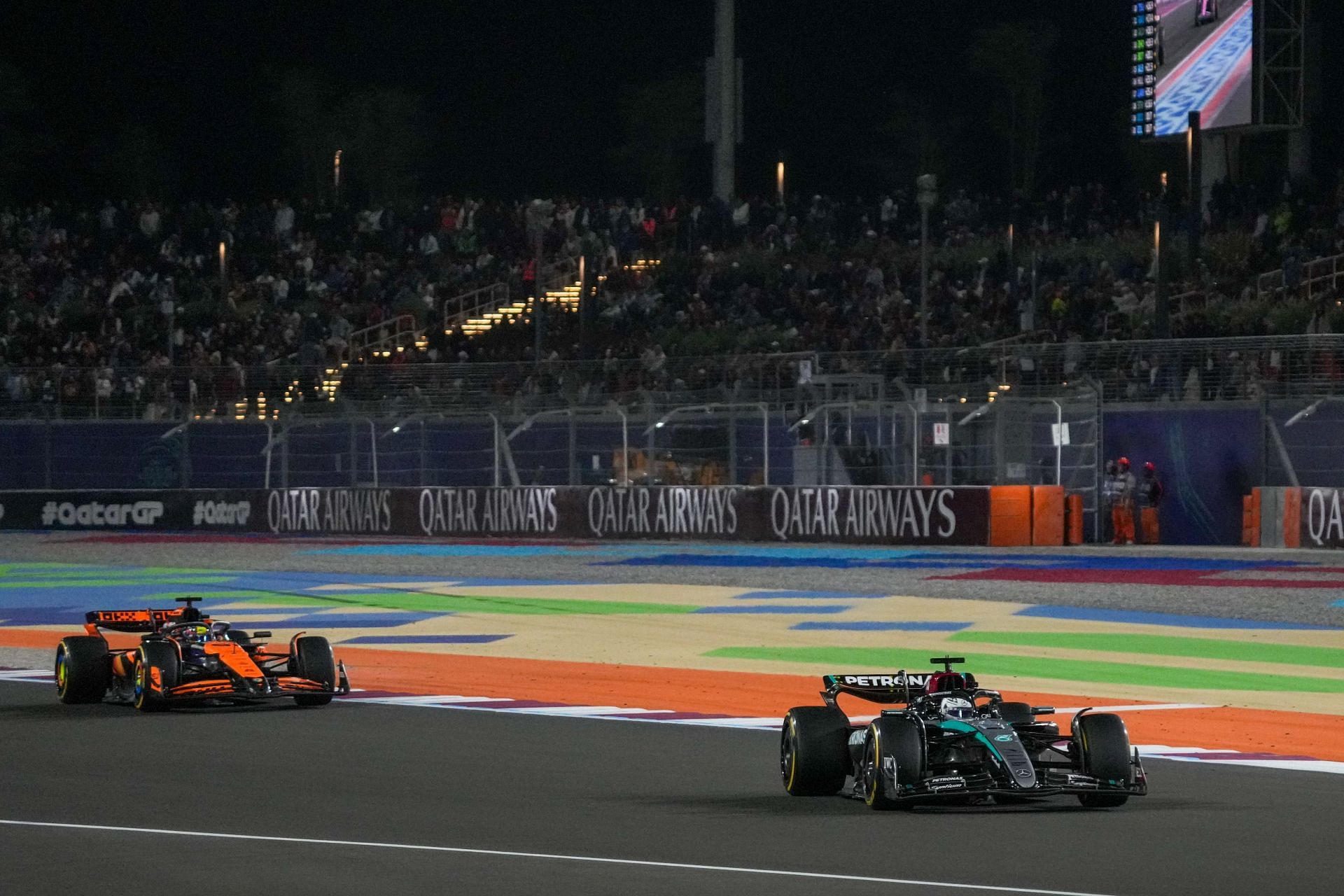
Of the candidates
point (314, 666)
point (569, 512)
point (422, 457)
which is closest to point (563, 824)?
point (314, 666)

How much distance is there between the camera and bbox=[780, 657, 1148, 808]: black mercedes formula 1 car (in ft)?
28.1

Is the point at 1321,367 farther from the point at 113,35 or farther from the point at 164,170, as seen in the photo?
the point at 164,170

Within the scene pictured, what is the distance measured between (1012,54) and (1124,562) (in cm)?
6128

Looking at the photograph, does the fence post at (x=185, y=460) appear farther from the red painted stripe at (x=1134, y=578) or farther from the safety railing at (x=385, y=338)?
the red painted stripe at (x=1134, y=578)

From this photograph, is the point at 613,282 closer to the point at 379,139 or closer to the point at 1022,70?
the point at 1022,70

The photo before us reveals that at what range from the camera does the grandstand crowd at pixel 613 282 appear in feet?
122

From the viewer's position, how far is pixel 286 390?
35.9m

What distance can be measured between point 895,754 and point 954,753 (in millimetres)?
347

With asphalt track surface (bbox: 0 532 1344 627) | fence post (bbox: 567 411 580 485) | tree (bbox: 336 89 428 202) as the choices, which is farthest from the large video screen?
tree (bbox: 336 89 428 202)

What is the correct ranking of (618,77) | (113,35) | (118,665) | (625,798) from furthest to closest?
(618,77) → (113,35) → (118,665) → (625,798)

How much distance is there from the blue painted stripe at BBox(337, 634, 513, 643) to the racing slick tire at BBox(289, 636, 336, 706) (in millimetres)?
4808

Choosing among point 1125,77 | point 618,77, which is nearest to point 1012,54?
point 1125,77

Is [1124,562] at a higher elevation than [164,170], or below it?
below

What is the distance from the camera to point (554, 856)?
25.1ft
